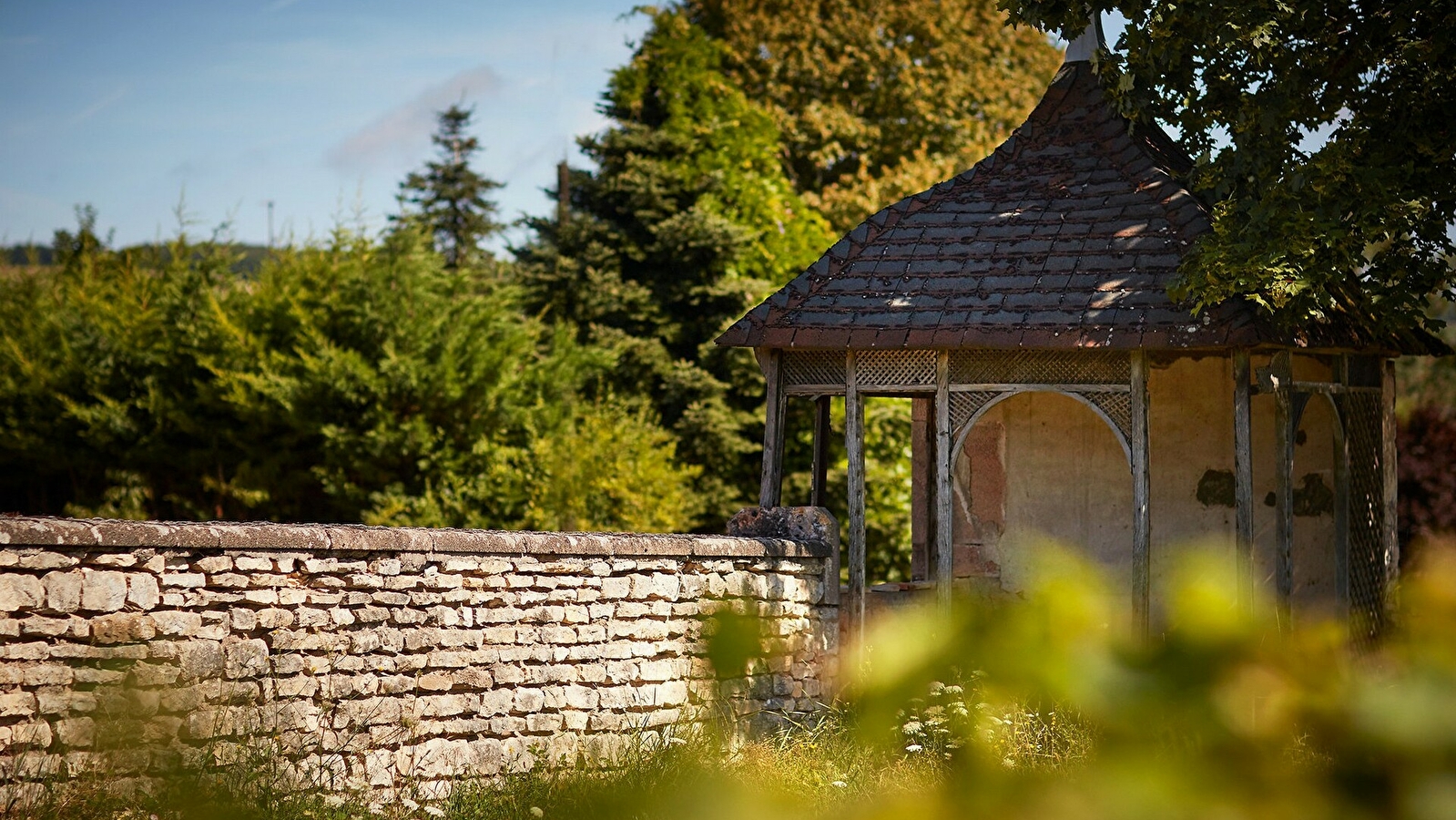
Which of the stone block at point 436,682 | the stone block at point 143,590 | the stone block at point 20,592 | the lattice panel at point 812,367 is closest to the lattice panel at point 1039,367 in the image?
the lattice panel at point 812,367

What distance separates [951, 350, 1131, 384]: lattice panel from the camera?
387 inches

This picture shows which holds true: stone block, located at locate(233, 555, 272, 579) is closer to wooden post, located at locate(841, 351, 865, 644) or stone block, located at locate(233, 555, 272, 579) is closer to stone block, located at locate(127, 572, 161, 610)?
stone block, located at locate(127, 572, 161, 610)

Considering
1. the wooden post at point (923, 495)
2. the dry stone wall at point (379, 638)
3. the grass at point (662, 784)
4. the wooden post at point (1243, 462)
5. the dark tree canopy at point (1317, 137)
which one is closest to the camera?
the grass at point (662, 784)

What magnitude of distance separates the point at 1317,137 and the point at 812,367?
3818 mm

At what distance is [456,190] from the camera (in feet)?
118

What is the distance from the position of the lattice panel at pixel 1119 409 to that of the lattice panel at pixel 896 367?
3.77 feet

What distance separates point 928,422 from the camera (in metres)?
12.6

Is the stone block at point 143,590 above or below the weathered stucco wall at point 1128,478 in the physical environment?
below

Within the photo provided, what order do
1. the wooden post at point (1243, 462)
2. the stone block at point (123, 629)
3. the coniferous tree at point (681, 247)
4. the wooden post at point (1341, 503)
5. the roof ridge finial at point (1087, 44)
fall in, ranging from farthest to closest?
the coniferous tree at point (681, 247)
the roof ridge finial at point (1087, 44)
the wooden post at point (1341, 503)
the wooden post at point (1243, 462)
the stone block at point (123, 629)

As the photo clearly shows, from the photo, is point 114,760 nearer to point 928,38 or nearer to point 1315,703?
point 1315,703

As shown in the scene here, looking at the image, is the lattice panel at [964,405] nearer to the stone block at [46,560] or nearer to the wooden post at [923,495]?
the wooden post at [923,495]

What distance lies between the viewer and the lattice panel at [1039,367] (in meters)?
9.83

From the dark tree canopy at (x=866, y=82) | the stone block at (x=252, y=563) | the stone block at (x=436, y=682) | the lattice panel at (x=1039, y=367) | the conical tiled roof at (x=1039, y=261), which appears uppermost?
the dark tree canopy at (x=866, y=82)

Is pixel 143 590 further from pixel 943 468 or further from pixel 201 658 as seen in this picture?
pixel 943 468
